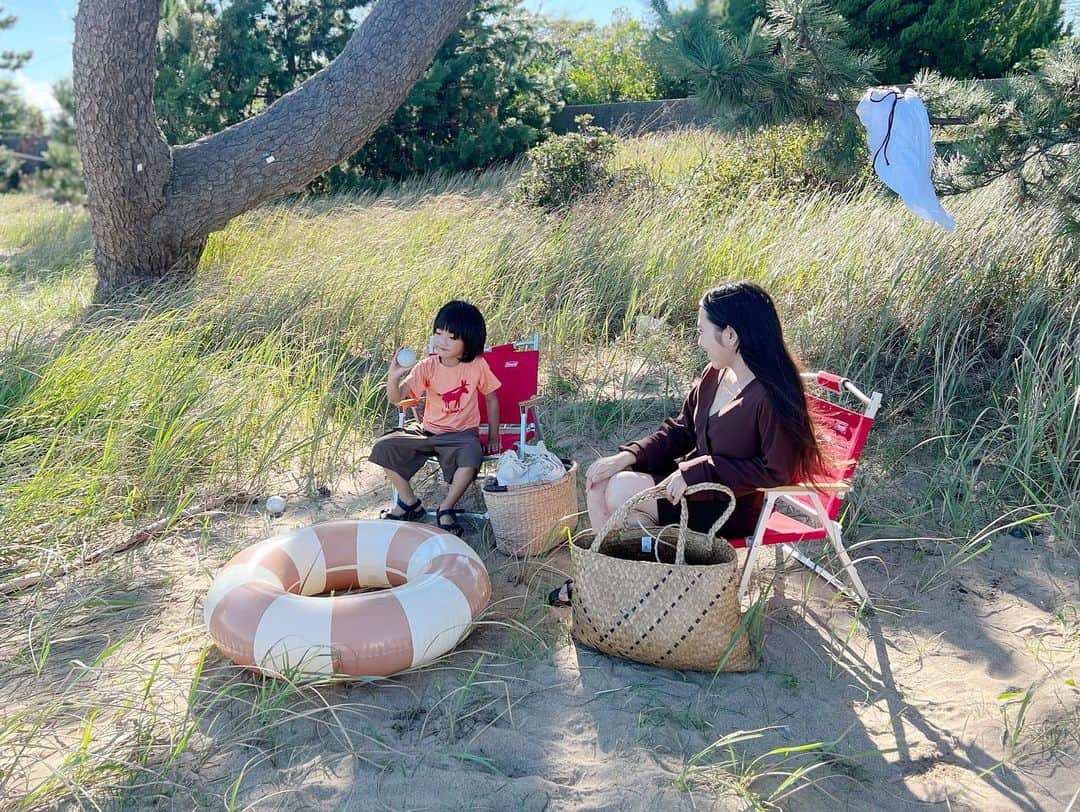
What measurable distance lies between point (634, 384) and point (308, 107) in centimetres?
339

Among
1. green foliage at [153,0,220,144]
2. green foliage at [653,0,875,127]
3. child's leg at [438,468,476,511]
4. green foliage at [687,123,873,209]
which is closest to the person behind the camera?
child's leg at [438,468,476,511]

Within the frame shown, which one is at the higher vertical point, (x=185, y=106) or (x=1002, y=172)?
(x=185, y=106)

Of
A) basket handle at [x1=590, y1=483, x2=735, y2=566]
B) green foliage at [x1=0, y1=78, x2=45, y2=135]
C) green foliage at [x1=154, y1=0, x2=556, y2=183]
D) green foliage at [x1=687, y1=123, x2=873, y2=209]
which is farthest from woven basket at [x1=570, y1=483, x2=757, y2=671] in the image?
green foliage at [x1=0, y1=78, x2=45, y2=135]

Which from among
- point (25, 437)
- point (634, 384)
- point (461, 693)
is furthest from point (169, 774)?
point (634, 384)

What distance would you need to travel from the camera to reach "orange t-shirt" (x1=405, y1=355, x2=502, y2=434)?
4.10 metres

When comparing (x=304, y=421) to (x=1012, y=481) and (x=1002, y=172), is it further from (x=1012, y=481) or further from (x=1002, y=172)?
(x=1002, y=172)

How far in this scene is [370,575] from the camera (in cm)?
346

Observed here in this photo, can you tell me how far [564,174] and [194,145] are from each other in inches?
155

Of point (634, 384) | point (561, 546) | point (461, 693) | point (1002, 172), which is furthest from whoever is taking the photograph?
point (634, 384)

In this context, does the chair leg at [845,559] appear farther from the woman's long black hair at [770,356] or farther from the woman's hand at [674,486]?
the woman's hand at [674,486]

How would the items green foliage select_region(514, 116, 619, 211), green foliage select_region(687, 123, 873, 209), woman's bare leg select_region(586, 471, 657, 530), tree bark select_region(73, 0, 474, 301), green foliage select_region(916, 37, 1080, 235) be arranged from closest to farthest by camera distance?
woman's bare leg select_region(586, 471, 657, 530), green foliage select_region(916, 37, 1080, 235), tree bark select_region(73, 0, 474, 301), green foliage select_region(687, 123, 873, 209), green foliage select_region(514, 116, 619, 211)

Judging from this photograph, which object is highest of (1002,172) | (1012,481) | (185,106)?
(185,106)

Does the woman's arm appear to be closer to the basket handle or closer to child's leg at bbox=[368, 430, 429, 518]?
the basket handle

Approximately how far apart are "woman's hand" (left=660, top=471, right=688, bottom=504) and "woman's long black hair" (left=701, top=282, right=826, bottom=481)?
39cm
